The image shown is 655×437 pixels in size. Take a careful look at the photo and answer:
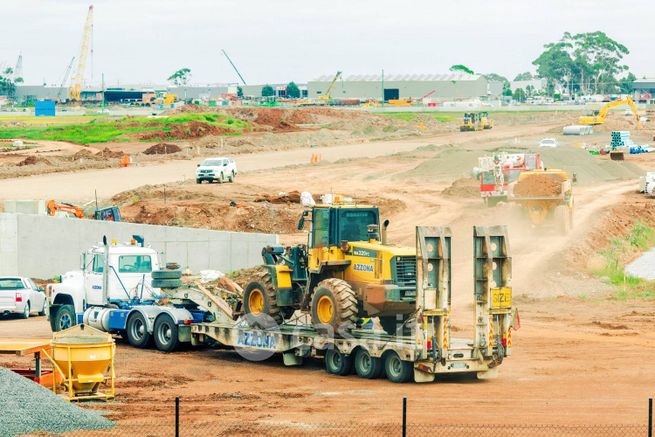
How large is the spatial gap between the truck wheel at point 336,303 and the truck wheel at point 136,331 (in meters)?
5.49

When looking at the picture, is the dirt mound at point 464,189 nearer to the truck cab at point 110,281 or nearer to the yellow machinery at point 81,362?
the truck cab at point 110,281

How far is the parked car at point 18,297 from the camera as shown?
36125mm

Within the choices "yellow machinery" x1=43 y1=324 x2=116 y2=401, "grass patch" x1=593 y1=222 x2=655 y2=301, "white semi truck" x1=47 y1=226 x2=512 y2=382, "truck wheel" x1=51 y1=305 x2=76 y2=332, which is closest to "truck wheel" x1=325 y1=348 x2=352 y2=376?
"white semi truck" x1=47 y1=226 x2=512 y2=382

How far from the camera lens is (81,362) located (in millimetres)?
21062

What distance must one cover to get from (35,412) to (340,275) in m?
8.54

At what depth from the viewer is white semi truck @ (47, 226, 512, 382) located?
73.9 feet

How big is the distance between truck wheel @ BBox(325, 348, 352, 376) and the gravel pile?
640 centimetres

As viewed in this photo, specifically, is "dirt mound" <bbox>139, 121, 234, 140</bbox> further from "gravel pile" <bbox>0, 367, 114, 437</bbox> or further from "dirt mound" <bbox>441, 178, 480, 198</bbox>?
"gravel pile" <bbox>0, 367, 114, 437</bbox>

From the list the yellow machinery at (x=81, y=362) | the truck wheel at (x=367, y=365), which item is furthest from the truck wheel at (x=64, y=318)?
the truck wheel at (x=367, y=365)

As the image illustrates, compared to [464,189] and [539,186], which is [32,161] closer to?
[464,189]

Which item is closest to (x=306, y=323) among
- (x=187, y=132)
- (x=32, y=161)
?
(x=32, y=161)

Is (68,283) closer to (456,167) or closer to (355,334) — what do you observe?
(355,334)

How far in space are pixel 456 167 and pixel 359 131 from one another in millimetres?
47901

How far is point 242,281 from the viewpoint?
39.3m
